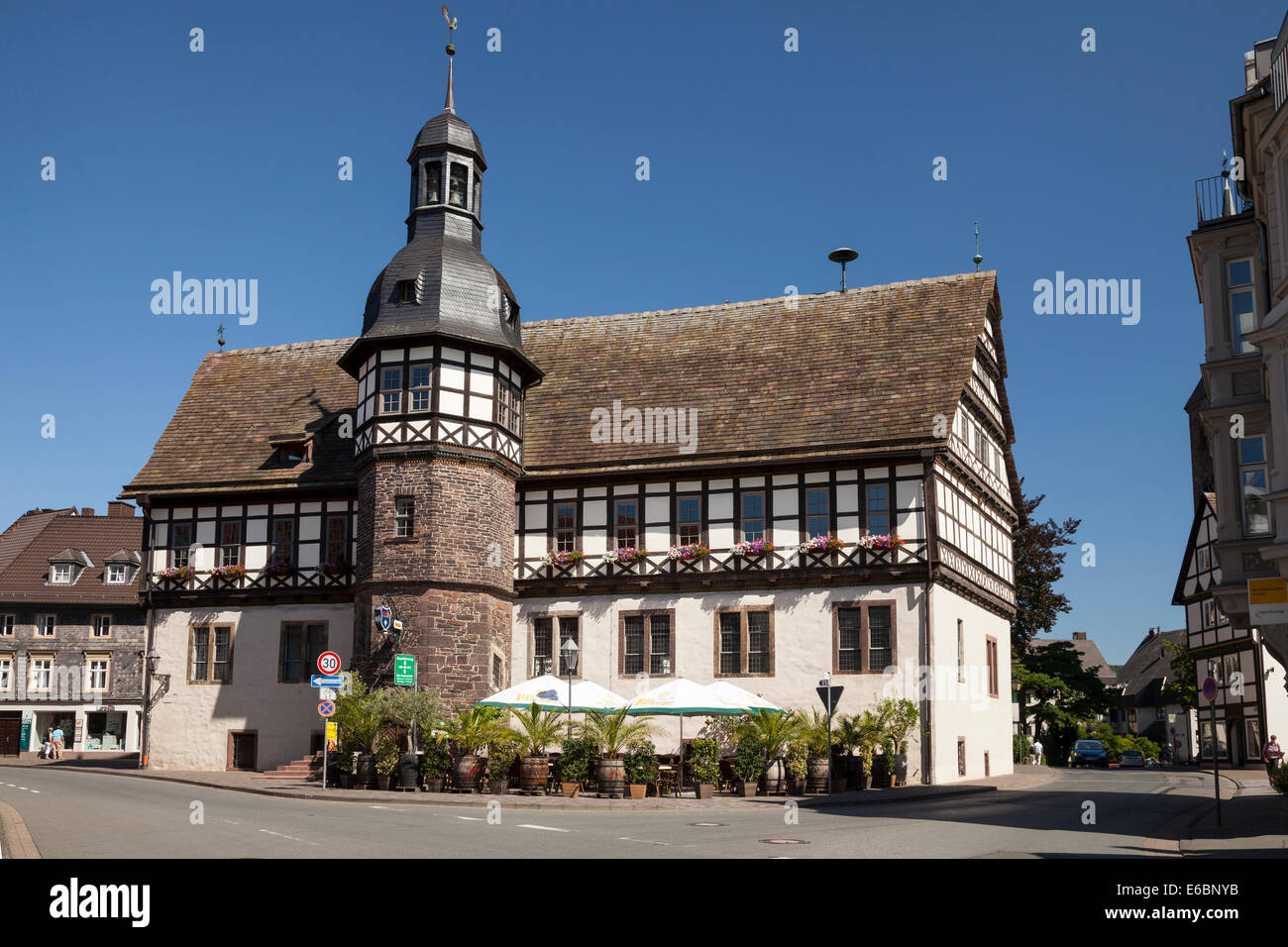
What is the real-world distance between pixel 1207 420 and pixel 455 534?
19093 millimetres

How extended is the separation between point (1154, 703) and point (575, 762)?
75769 mm

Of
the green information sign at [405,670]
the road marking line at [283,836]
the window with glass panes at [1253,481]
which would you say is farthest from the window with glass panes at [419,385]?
the window with glass panes at [1253,481]

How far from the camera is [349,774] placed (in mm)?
31219

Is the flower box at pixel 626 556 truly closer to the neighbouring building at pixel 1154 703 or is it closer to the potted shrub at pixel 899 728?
the potted shrub at pixel 899 728

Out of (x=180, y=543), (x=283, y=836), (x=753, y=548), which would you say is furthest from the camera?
(x=180, y=543)

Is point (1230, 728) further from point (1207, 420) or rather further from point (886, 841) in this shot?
point (886, 841)

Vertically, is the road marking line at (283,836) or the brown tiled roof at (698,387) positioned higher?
the brown tiled roof at (698,387)

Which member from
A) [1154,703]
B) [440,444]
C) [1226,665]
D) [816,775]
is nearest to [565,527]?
[440,444]

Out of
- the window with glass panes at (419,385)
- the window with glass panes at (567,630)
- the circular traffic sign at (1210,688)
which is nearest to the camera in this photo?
the circular traffic sign at (1210,688)

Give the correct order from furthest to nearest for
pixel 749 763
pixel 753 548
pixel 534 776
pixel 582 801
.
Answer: pixel 753 548 → pixel 749 763 → pixel 534 776 → pixel 582 801

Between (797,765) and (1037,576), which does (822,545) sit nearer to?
(797,765)

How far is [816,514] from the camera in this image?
35.5 m

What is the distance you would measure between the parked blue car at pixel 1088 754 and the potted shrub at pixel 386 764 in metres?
46.6

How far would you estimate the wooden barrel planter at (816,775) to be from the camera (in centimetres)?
3016
